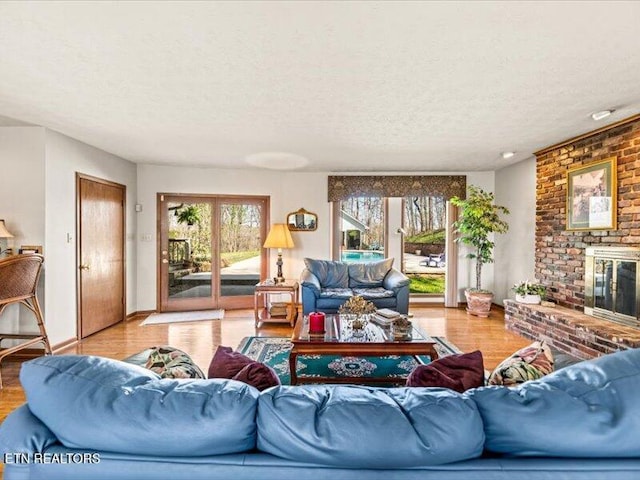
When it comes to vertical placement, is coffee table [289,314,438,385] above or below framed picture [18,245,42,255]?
below

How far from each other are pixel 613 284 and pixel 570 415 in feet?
11.9

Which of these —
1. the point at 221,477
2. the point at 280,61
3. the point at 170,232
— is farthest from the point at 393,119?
the point at 170,232

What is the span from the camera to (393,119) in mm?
3311

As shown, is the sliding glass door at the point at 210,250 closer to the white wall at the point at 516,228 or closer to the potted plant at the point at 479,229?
the potted plant at the point at 479,229

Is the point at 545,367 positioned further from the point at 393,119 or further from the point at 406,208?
the point at 406,208

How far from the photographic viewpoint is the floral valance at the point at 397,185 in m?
5.92

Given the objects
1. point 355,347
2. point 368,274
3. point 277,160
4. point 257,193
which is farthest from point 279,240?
point 355,347

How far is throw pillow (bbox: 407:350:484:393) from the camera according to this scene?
1224mm

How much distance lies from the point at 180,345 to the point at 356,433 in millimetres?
3540

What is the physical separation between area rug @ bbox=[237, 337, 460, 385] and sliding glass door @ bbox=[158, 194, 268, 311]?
1.99 metres

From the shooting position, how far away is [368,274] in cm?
520

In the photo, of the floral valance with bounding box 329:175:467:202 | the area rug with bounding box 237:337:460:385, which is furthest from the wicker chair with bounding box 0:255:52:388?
the floral valance with bounding box 329:175:467:202

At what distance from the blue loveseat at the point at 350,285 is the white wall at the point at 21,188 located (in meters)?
2.97

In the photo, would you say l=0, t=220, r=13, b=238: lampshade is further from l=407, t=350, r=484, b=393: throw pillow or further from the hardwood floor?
l=407, t=350, r=484, b=393: throw pillow
